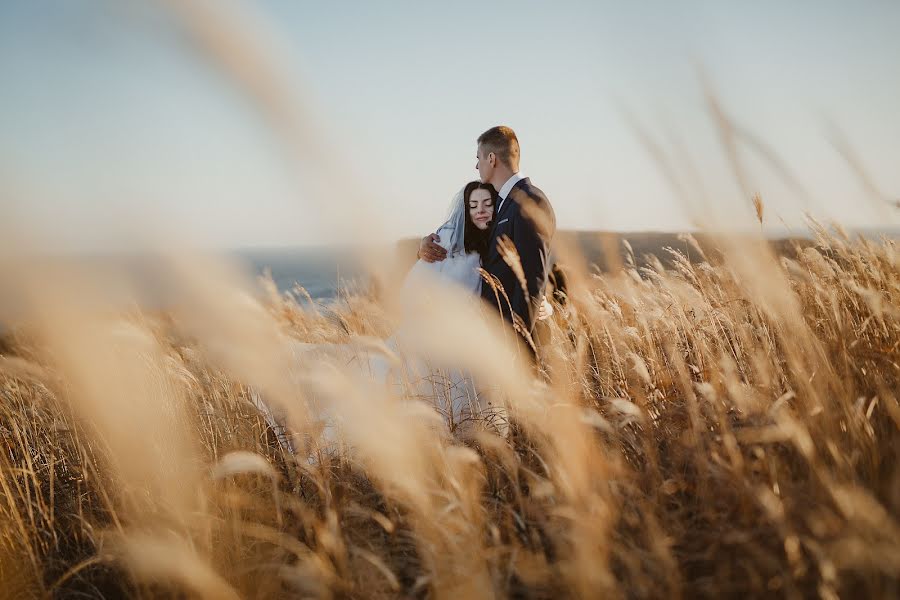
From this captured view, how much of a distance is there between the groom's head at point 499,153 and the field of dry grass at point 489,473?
149 centimetres

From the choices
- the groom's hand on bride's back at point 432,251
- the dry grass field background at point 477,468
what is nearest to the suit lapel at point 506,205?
the groom's hand on bride's back at point 432,251

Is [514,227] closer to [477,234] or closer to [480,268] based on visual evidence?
[480,268]

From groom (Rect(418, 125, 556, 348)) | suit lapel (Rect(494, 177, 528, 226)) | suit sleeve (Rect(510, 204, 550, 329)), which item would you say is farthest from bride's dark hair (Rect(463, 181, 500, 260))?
suit sleeve (Rect(510, 204, 550, 329))

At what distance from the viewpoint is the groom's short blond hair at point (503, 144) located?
3553mm

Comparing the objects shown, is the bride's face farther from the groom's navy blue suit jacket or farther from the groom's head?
the groom's navy blue suit jacket

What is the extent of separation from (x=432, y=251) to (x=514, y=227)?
0.88 metres

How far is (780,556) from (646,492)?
1.54ft

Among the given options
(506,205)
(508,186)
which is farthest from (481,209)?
(506,205)

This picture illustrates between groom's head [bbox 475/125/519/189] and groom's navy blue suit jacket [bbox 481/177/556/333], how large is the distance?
0.85 feet

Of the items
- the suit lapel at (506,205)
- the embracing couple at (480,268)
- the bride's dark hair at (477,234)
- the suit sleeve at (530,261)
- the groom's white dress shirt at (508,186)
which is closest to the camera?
the embracing couple at (480,268)

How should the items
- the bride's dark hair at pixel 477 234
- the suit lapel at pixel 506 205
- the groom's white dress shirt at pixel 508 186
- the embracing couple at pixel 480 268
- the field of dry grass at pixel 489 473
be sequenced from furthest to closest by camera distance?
the bride's dark hair at pixel 477 234, the groom's white dress shirt at pixel 508 186, the suit lapel at pixel 506 205, the embracing couple at pixel 480 268, the field of dry grass at pixel 489 473

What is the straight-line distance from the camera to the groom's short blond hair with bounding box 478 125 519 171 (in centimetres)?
355

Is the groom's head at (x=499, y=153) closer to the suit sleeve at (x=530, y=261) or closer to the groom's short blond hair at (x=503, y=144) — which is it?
the groom's short blond hair at (x=503, y=144)

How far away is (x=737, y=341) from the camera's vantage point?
2.67m
